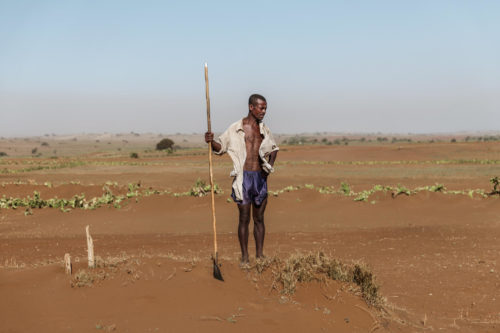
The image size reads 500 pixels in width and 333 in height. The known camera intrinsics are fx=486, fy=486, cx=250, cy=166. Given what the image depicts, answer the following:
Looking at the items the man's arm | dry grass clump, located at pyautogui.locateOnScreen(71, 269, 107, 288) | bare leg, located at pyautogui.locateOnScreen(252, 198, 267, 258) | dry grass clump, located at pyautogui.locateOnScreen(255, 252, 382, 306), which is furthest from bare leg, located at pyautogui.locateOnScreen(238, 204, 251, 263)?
dry grass clump, located at pyautogui.locateOnScreen(71, 269, 107, 288)

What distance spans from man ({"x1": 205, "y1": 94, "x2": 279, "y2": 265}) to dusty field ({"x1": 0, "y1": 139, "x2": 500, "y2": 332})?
0.65m

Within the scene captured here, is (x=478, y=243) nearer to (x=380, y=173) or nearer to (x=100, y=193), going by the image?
(x=100, y=193)

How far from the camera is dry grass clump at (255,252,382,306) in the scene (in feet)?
18.0

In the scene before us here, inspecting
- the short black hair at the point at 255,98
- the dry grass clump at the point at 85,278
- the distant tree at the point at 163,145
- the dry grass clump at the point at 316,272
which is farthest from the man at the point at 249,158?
the distant tree at the point at 163,145

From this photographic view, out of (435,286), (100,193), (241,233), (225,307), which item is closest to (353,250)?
(435,286)

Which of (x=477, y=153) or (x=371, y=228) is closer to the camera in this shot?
(x=371, y=228)

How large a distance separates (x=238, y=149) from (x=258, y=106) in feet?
2.03

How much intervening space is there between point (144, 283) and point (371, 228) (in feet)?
25.9

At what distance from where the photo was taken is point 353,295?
552cm

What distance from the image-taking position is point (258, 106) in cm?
632

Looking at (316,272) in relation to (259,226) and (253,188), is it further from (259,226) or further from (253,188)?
(253,188)

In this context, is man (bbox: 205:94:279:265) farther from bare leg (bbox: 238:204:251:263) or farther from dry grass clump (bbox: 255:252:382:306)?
dry grass clump (bbox: 255:252:382:306)

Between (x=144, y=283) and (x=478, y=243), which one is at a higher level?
(x=144, y=283)

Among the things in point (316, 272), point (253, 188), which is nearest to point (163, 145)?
point (253, 188)
